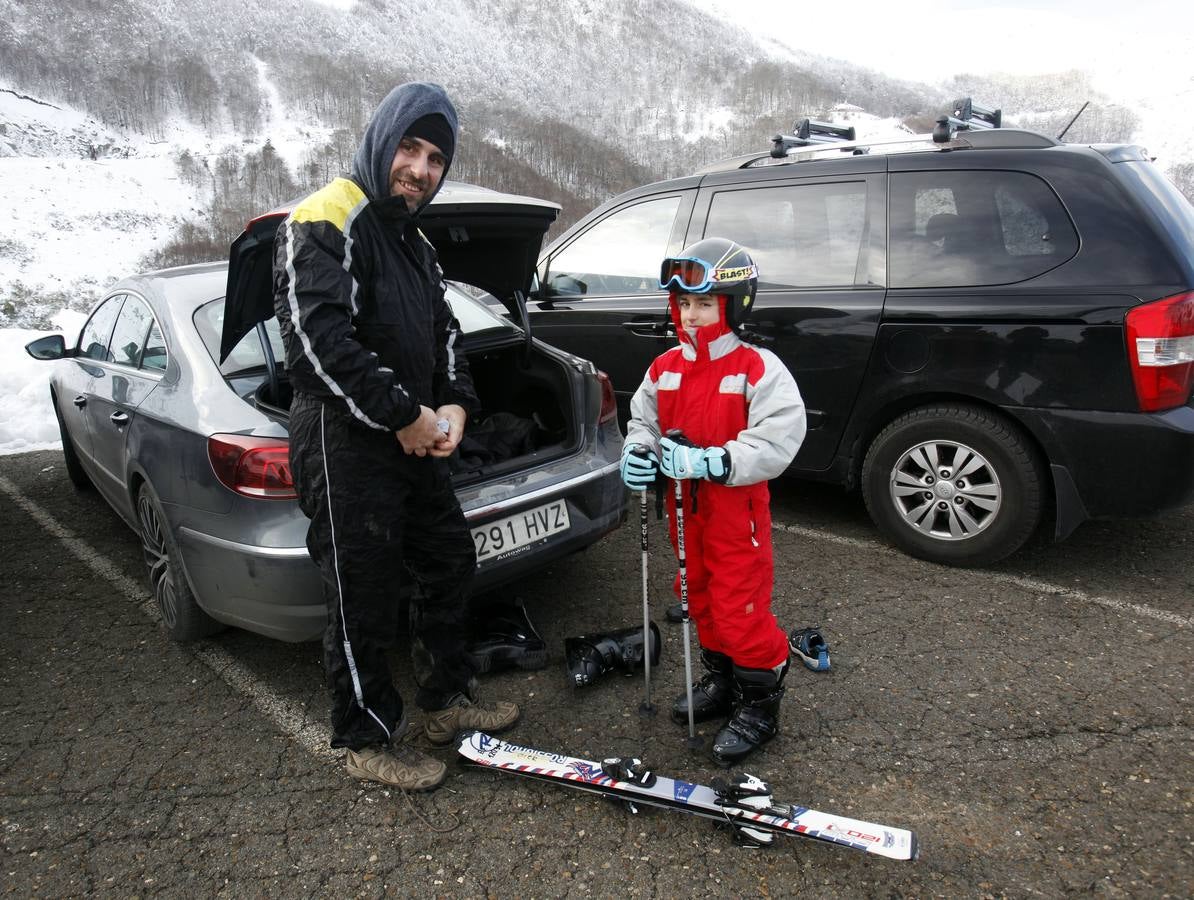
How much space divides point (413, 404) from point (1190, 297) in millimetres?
2894

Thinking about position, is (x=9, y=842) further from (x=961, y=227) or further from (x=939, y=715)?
(x=961, y=227)

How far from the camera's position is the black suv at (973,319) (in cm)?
293

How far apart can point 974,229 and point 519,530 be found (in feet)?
7.95

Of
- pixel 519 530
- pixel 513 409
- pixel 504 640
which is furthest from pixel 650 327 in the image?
pixel 504 640

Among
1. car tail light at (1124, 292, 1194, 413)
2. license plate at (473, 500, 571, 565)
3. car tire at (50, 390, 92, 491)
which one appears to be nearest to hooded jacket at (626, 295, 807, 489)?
license plate at (473, 500, 571, 565)

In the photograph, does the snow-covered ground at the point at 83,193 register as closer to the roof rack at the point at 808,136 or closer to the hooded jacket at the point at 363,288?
the roof rack at the point at 808,136

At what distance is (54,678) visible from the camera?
2814mm

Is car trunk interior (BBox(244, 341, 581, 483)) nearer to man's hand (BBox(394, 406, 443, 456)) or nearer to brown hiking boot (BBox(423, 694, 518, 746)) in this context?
man's hand (BBox(394, 406, 443, 456))

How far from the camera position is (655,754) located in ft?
7.57

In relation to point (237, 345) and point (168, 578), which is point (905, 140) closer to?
point (237, 345)

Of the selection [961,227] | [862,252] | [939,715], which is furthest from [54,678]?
[961,227]

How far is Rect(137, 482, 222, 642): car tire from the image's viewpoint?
2.74 meters

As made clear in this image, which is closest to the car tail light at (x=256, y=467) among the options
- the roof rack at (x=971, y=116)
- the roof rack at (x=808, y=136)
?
the roof rack at (x=808, y=136)

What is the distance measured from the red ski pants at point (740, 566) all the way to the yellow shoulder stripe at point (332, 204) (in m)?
1.22
